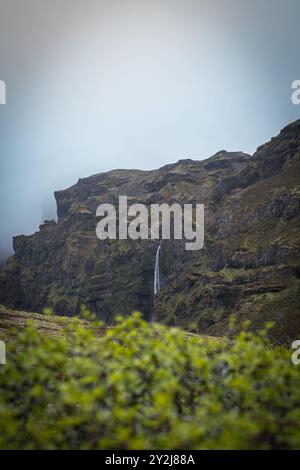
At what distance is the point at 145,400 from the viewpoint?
30.7 ft

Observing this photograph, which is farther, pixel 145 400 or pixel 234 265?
pixel 234 265

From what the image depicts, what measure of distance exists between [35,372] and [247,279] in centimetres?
7799

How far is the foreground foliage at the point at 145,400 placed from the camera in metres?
7.99

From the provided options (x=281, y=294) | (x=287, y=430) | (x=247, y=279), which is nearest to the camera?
(x=287, y=430)

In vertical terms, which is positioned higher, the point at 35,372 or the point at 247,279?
the point at 35,372

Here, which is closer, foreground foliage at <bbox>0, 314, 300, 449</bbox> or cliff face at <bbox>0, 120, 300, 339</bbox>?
foreground foliage at <bbox>0, 314, 300, 449</bbox>

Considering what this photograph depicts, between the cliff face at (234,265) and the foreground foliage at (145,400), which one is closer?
the foreground foliage at (145,400)

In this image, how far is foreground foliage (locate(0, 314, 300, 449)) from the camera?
7988 mm

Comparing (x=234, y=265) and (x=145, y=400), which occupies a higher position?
(x=145, y=400)
